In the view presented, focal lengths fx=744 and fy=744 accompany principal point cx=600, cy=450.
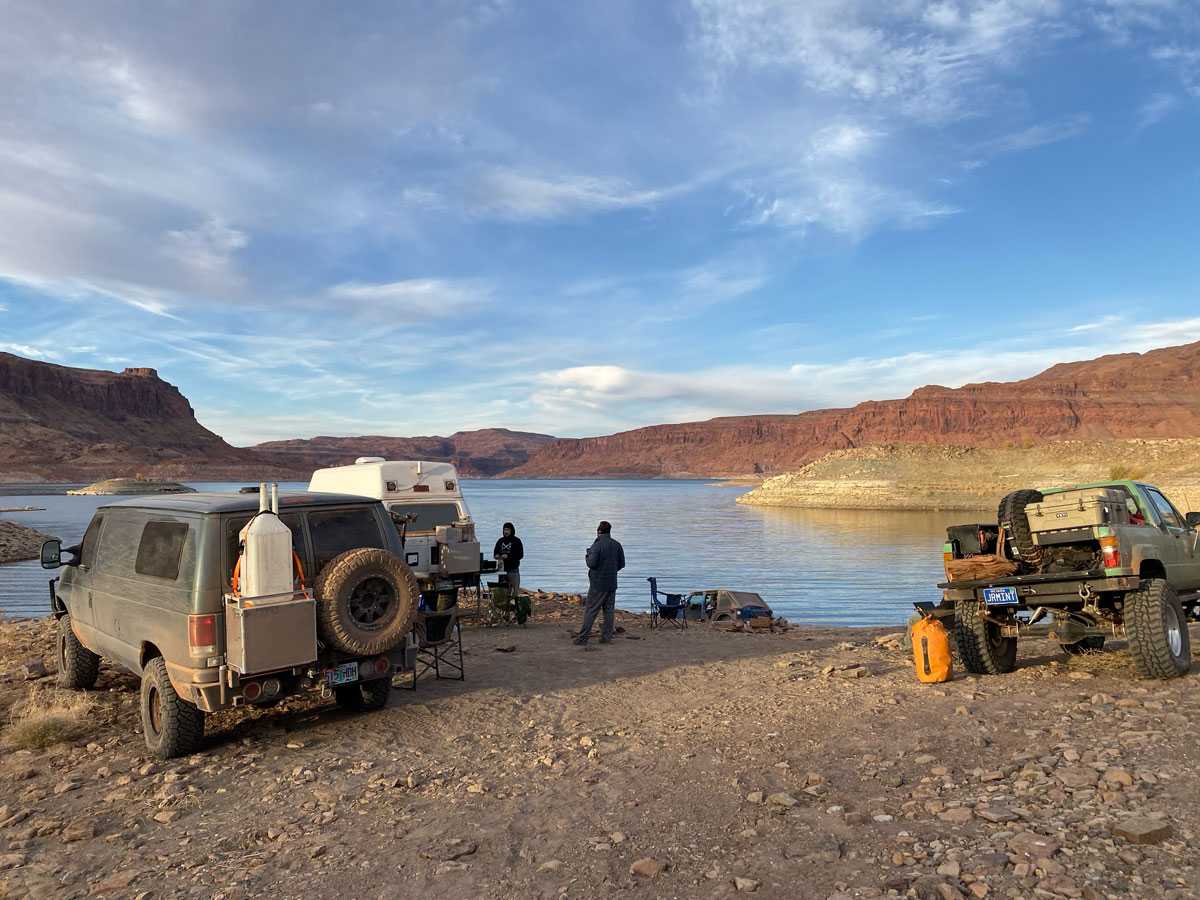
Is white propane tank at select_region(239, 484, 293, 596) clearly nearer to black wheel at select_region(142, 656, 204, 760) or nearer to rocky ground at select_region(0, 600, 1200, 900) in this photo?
black wheel at select_region(142, 656, 204, 760)

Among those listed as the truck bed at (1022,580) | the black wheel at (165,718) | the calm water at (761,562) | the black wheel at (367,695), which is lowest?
the calm water at (761,562)

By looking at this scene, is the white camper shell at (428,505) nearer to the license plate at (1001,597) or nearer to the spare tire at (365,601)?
the spare tire at (365,601)

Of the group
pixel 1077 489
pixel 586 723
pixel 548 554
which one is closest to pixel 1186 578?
pixel 1077 489

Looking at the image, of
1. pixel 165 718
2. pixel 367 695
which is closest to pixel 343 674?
pixel 367 695

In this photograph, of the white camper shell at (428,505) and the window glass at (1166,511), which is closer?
the window glass at (1166,511)

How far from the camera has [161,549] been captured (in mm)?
6266

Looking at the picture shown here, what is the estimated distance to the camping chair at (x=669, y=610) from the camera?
14.0 m

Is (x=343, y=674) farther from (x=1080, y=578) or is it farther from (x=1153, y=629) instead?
(x=1153, y=629)

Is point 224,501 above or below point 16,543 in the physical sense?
above

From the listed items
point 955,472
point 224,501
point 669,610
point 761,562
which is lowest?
point 761,562

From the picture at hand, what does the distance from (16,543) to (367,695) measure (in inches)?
1419

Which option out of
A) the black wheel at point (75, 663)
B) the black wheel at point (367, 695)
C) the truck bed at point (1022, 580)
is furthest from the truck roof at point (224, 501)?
the truck bed at point (1022, 580)

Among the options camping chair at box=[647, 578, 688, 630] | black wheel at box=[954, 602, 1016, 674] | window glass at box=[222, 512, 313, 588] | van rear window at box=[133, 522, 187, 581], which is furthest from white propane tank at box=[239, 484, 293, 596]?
camping chair at box=[647, 578, 688, 630]

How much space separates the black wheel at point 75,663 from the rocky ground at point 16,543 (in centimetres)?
2959
